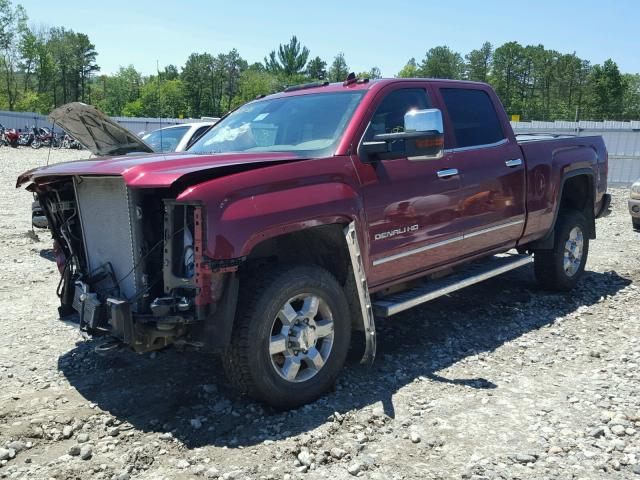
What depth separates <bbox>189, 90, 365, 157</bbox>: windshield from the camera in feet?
14.1

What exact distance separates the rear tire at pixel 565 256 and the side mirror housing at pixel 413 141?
2.75 metres

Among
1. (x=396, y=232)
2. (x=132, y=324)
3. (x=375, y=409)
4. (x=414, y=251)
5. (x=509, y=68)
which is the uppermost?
(x=509, y=68)

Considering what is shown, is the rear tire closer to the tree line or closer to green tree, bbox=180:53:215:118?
the tree line

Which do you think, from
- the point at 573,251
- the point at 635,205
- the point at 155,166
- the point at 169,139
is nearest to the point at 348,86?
the point at 155,166

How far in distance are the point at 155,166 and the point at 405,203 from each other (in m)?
1.84

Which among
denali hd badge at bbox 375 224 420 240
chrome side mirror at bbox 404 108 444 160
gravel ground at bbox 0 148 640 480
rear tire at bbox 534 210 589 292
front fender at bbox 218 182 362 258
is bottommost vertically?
gravel ground at bbox 0 148 640 480

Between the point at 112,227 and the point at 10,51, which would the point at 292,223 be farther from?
the point at 10,51

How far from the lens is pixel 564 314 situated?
592cm

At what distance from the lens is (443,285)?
488cm

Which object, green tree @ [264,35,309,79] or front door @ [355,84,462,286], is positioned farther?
green tree @ [264,35,309,79]

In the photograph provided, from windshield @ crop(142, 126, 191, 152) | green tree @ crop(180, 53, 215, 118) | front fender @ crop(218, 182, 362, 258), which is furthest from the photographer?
green tree @ crop(180, 53, 215, 118)

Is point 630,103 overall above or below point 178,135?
above

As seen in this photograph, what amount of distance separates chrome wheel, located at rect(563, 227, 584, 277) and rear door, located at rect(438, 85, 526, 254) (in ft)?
3.67

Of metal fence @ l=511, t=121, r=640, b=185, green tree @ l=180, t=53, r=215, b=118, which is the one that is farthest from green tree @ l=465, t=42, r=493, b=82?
metal fence @ l=511, t=121, r=640, b=185
